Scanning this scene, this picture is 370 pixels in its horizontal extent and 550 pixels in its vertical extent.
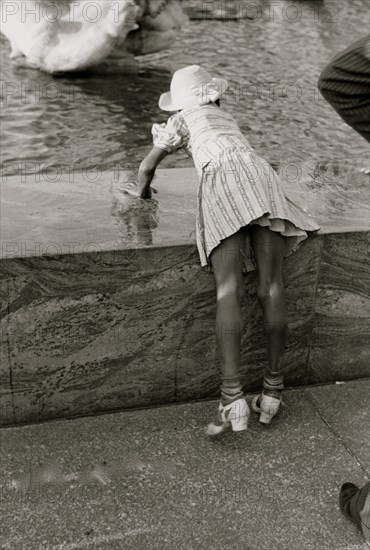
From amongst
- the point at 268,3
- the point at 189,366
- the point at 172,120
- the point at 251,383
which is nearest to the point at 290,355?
the point at 251,383

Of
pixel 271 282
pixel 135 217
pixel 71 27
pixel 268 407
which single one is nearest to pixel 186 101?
pixel 135 217

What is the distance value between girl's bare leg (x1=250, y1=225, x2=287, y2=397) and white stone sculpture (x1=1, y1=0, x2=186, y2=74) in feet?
11.0

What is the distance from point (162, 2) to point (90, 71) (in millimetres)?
764

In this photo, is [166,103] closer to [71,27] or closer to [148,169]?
[148,169]

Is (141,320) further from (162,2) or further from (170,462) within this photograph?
(162,2)

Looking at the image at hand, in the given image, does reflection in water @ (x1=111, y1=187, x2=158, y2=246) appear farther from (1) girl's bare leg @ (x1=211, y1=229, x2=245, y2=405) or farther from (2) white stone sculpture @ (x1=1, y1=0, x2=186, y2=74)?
(2) white stone sculpture @ (x1=1, y1=0, x2=186, y2=74)

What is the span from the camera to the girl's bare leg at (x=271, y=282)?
133 inches

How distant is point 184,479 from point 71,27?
13.9 ft

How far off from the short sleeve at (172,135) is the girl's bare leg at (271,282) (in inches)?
21.9

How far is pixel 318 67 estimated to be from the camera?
22.3 feet

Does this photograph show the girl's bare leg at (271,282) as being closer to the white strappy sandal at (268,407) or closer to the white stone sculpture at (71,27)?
the white strappy sandal at (268,407)

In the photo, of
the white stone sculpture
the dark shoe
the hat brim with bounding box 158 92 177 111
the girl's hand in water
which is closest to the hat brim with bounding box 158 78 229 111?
the hat brim with bounding box 158 92 177 111

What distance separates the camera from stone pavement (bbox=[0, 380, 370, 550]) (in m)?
2.88

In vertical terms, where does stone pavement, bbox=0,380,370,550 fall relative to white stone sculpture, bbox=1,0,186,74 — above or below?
below
